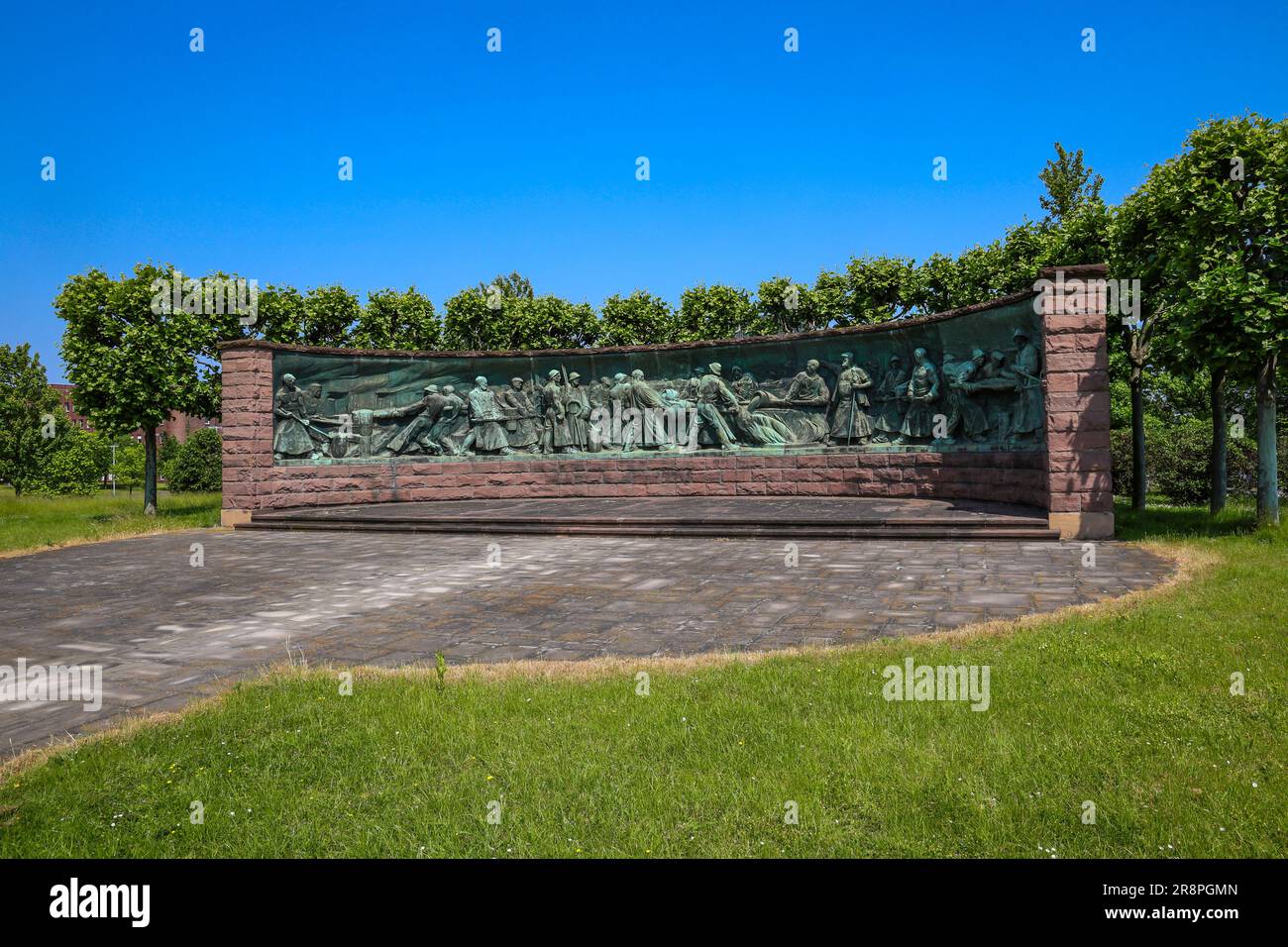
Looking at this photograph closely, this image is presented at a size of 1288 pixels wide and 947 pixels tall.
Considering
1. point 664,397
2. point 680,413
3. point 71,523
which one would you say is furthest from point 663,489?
point 71,523

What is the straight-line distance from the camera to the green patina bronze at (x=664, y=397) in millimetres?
16375

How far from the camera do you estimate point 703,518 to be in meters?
14.4

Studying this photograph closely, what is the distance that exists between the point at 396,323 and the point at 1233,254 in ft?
78.1

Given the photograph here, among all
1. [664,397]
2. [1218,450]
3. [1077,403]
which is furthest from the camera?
[664,397]

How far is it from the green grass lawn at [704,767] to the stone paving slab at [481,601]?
0.98m

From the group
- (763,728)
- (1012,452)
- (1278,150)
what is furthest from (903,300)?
A: (763,728)

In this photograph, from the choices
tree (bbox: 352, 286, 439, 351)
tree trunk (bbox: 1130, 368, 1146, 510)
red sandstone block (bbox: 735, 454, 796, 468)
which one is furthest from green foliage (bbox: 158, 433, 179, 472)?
tree trunk (bbox: 1130, 368, 1146, 510)

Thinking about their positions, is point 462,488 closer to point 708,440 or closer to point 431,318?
point 708,440

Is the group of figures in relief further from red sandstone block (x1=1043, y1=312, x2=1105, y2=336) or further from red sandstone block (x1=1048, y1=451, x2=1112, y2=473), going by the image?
red sandstone block (x1=1048, y1=451, x2=1112, y2=473)

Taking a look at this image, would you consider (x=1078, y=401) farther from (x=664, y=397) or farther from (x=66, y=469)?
(x=66, y=469)

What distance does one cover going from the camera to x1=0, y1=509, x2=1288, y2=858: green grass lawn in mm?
3100

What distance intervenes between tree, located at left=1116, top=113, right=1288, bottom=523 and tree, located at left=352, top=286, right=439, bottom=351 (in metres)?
21.6
